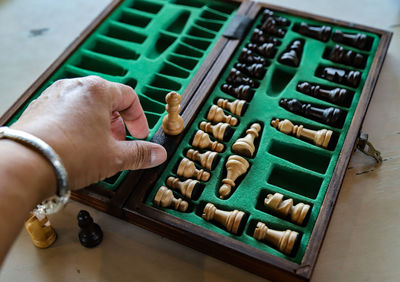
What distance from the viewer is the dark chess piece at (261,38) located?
59.6 inches

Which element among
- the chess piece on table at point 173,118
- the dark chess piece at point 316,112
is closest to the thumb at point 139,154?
the chess piece on table at point 173,118

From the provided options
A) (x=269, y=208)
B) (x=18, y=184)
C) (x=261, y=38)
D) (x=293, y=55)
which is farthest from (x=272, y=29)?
(x=18, y=184)

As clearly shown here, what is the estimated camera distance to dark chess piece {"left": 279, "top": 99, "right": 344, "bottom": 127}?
4.15 ft

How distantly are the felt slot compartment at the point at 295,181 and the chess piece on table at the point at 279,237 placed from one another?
0.19 meters

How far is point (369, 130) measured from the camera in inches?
53.3

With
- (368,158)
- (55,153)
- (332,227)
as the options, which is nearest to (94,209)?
(55,153)

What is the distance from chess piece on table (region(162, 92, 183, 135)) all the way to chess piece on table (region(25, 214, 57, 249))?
0.41 m

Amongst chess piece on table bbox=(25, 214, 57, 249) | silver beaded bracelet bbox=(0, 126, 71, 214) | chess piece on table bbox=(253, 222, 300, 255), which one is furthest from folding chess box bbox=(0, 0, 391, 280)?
silver beaded bracelet bbox=(0, 126, 71, 214)

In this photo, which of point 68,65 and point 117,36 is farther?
point 117,36

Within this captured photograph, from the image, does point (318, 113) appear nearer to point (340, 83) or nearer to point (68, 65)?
point (340, 83)

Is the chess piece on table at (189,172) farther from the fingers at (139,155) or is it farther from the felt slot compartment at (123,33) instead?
the felt slot compartment at (123,33)

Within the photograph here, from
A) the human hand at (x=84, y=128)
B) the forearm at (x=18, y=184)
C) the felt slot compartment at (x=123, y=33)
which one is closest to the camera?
the forearm at (x=18, y=184)

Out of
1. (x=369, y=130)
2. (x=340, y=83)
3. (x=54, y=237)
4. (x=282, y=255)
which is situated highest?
(x=340, y=83)

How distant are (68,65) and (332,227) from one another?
3.38ft
